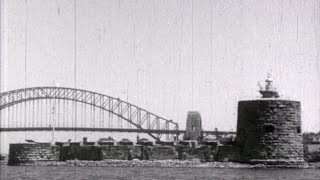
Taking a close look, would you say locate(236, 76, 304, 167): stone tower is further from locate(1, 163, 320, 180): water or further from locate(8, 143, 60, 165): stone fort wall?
locate(8, 143, 60, 165): stone fort wall

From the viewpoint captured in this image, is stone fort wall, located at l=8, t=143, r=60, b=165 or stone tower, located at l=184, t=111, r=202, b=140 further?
stone tower, located at l=184, t=111, r=202, b=140

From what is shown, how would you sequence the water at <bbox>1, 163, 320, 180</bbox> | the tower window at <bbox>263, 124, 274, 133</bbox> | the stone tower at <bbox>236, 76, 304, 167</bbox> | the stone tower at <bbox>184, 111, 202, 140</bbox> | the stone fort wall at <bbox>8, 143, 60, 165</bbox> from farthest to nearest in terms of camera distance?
the stone tower at <bbox>184, 111, 202, 140</bbox> → the stone fort wall at <bbox>8, 143, 60, 165</bbox> → the tower window at <bbox>263, 124, 274, 133</bbox> → the stone tower at <bbox>236, 76, 304, 167</bbox> → the water at <bbox>1, 163, 320, 180</bbox>

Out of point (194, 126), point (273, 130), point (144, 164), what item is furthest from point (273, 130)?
point (194, 126)

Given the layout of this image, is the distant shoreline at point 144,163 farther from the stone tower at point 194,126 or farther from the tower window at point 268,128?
the stone tower at point 194,126

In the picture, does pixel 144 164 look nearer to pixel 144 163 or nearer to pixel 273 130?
pixel 144 163

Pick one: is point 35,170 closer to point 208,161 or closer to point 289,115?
point 208,161

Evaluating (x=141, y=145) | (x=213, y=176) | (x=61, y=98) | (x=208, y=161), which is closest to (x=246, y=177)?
(x=213, y=176)

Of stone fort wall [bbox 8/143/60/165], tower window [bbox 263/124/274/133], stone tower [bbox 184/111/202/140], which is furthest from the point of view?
stone tower [bbox 184/111/202/140]

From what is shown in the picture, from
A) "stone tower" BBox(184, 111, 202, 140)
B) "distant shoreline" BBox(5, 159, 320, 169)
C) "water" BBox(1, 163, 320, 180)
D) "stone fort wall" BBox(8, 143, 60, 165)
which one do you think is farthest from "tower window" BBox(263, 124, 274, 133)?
"stone tower" BBox(184, 111, 202, 140)
